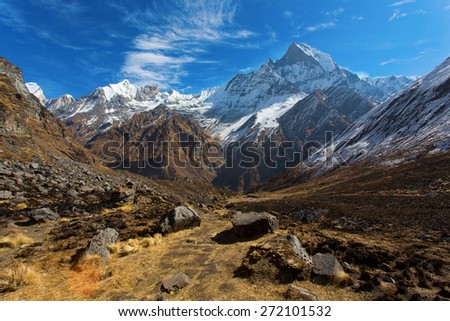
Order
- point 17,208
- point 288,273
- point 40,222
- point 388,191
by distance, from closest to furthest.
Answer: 1. point 288,273
2. point 40,222
3. point 17,208
4. point 388,191

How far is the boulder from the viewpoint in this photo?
1107cm

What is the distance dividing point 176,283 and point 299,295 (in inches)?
193

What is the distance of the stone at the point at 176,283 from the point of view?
10734 millimetres

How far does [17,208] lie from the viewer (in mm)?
22938

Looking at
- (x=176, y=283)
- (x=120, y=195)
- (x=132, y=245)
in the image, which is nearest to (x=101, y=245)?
(x=132, y=245)

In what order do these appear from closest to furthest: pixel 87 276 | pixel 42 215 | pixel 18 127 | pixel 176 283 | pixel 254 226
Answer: pixel 176 283 → pixel 87 276 → pixel 254 226 → pixel 42 215 → pixel 18 127

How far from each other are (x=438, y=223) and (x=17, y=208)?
37167 millimetres

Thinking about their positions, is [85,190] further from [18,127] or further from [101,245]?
[18,127]

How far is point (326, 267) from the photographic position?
11.0 m

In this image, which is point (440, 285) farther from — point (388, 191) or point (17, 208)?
point (388, 191)

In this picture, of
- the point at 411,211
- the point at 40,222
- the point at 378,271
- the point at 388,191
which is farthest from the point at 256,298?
the point at 388,191

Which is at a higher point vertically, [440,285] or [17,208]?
[17,208]

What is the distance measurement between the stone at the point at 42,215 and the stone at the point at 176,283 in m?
15.5

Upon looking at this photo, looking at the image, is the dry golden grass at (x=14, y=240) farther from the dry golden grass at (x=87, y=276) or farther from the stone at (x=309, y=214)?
the stone at (x=309, y=214)
